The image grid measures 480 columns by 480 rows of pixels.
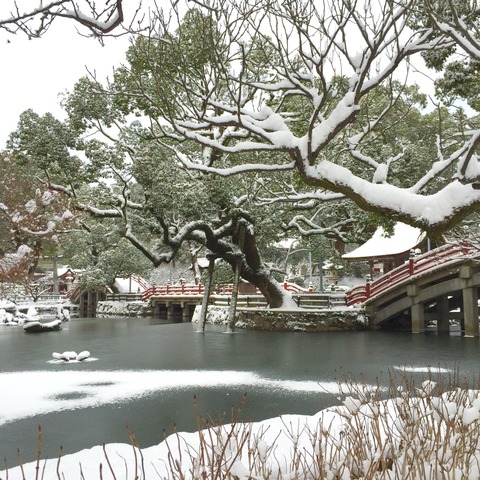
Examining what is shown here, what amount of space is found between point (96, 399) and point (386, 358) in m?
7.83

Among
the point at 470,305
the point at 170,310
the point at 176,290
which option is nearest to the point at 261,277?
the point at 470,305

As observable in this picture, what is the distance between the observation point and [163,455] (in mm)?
5203

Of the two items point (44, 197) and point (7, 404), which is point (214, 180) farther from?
point (7, 404)

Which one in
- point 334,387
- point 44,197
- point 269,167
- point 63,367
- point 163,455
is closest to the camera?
point 163,455

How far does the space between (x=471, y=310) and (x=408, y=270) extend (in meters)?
2.77

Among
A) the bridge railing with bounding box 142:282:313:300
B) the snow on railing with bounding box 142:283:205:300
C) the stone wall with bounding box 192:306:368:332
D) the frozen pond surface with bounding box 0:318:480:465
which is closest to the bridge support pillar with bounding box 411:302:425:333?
the frozen pond surface with bounding box 0:318:480:465

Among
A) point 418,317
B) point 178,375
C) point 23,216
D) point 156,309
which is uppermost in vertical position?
point 23,216

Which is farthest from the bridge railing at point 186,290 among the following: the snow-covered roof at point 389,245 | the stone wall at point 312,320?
the snow-covered roof at point 389,245

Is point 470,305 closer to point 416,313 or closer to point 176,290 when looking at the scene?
point 416,313

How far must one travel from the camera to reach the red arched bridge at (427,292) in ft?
57.2

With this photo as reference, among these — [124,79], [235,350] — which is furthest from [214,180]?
[235,350]

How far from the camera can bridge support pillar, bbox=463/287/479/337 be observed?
17406 millimetres

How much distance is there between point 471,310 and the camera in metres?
17.5

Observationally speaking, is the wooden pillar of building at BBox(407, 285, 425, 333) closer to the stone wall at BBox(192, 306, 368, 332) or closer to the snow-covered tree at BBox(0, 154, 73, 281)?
the stone wall at BBox(192, 306, 368, 332)
